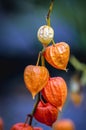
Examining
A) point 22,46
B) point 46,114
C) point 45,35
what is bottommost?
point 22,46

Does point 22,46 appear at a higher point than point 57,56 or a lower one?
lower

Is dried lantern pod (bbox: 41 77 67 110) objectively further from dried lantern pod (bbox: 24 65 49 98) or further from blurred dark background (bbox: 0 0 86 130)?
blurred dark background (bbox: 0 0 86 130)

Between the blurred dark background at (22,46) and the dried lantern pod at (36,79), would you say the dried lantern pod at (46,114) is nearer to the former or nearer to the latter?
the dried lantern pod at (36,79)

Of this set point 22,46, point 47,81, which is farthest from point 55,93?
point 22,46

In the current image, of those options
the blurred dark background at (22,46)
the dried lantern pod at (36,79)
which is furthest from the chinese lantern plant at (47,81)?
the blurred dark background at (22,46)

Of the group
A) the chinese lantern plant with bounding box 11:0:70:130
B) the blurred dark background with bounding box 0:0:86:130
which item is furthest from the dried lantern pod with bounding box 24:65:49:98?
the blurred dark background with bounding box 0:0:86:130

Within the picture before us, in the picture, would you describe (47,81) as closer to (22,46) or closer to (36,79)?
(36,79)

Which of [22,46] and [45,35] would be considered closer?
[45,35]
